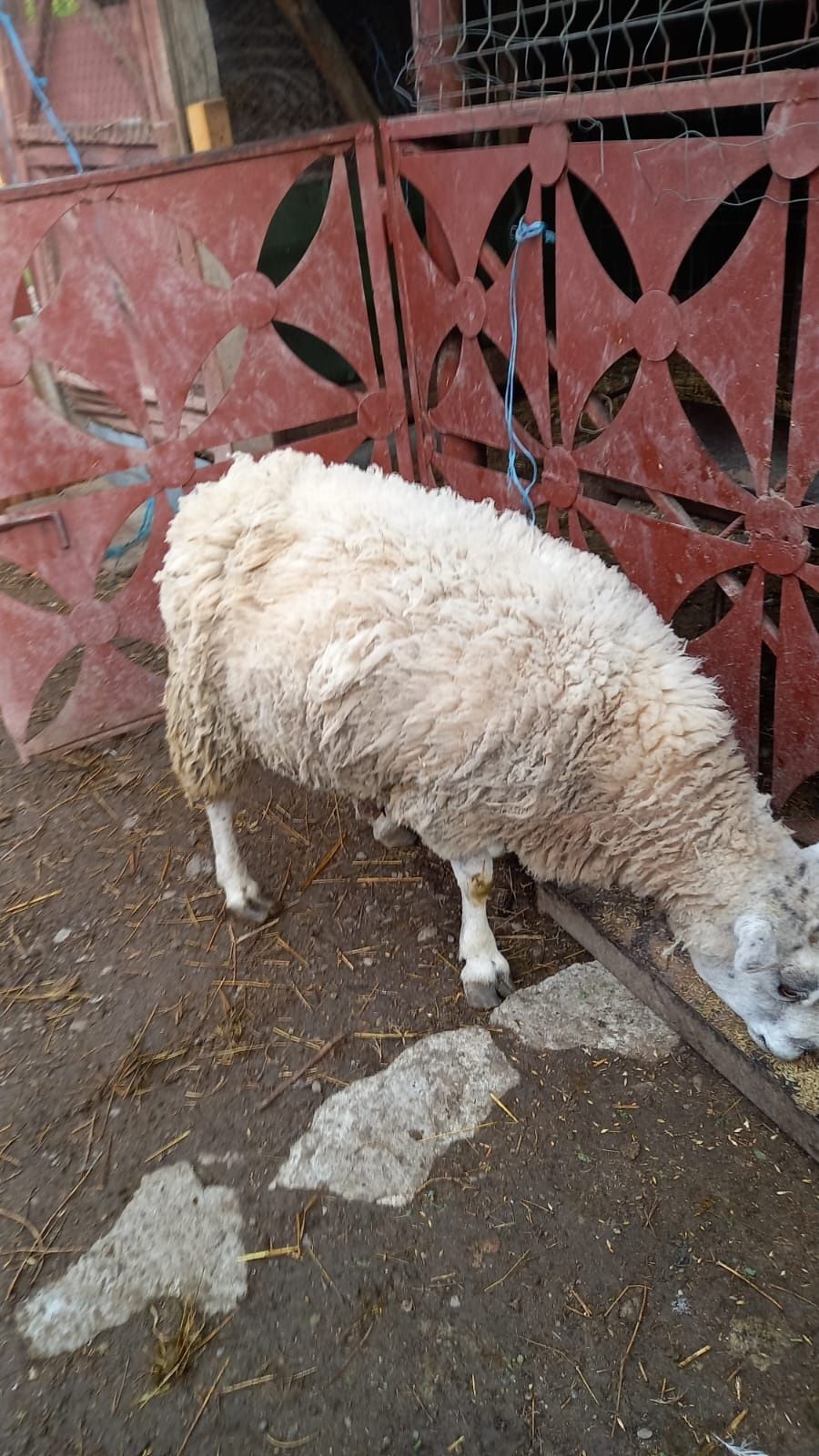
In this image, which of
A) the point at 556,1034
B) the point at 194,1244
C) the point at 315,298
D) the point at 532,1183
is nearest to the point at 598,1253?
the point at 532,1183

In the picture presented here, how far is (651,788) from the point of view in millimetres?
2244

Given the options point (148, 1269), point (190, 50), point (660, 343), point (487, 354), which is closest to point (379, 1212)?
point (148, 1269)

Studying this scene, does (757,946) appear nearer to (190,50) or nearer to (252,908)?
(252,908)

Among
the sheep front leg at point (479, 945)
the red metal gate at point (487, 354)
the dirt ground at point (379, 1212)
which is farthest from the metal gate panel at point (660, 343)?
the dirt ground at point (379, 1212)

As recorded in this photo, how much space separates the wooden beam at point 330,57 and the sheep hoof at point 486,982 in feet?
14.5

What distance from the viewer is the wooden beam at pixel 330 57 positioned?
456cm

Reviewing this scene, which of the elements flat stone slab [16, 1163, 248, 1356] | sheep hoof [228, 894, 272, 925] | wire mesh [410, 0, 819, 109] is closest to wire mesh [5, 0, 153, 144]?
wire mesh [410, 0, 819, 109]

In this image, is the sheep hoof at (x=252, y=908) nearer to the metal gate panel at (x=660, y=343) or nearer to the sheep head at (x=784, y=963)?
the sheep head at (x=784, y=963)

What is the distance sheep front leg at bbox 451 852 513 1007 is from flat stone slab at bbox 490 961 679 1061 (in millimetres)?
53

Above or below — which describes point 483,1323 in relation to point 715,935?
below

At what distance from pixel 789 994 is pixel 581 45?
4.24 meters

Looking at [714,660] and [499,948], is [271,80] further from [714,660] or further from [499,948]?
[499,948]

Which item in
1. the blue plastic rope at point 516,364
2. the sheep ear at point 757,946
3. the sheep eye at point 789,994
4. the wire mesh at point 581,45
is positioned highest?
the wire mesh at point 581,45

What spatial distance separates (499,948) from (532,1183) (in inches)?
30.6
